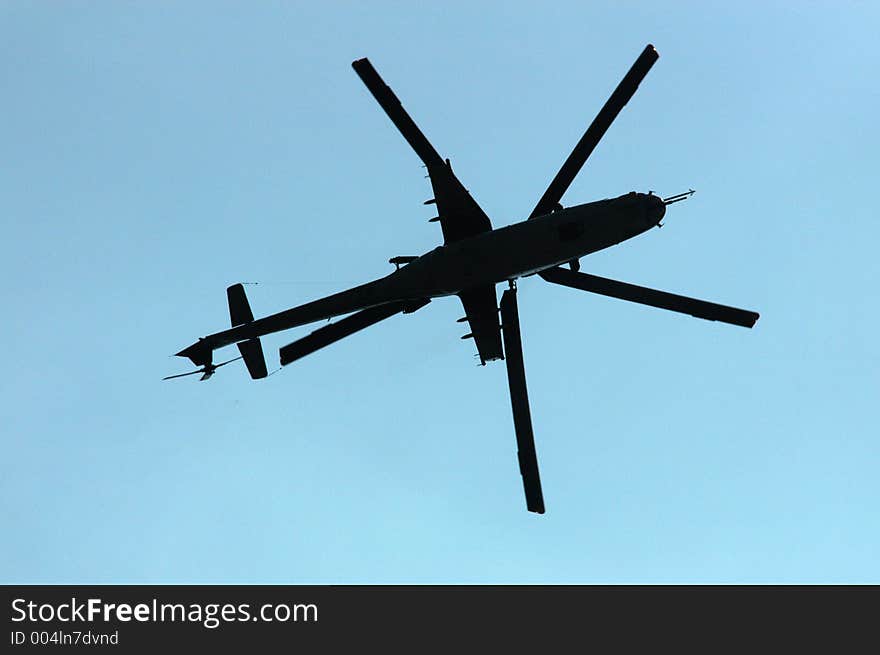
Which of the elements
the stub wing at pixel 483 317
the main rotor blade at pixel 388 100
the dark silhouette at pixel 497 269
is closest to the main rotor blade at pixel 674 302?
the dark silhouette at pixel 497 269

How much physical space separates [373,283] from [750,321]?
33.4ft

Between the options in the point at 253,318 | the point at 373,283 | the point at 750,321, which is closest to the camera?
the point at 750,321

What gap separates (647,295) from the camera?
22312 millimetres

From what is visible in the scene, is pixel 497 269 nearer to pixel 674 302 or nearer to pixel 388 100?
pixel 674 302

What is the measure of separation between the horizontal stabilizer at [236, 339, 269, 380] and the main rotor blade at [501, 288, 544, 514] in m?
7.94

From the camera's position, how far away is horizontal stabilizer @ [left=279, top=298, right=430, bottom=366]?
2281 centimetres

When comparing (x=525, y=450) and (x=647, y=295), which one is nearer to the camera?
(x=647, y=295)

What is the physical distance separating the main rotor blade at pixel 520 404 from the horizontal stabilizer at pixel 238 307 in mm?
8158

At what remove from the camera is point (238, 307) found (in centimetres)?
2666

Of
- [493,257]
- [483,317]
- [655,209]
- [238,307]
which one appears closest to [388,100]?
[493,257]

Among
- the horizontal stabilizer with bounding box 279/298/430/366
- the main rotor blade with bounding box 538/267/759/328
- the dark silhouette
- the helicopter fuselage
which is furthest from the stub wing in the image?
the main rotor blade with bounding box 538/267/759/328

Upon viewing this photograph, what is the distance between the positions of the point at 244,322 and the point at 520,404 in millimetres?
9073
